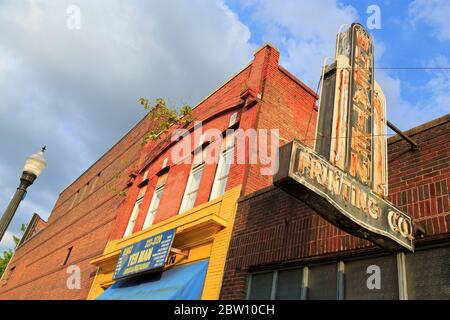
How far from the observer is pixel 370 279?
5.39 meters

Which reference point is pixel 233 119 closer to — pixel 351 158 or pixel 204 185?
pixel 204 185

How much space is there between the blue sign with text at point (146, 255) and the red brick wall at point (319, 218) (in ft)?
6.74

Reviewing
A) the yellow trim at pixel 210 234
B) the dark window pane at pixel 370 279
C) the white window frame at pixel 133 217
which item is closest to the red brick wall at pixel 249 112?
the yellow trim at pixel 210 234

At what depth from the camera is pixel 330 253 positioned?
5.96 meters

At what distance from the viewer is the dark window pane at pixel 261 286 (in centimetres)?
689

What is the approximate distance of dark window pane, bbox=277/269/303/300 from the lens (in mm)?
6395

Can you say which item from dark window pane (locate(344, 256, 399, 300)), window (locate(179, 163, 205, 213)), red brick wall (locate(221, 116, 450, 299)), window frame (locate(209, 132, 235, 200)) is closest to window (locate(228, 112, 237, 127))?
window frame (locate(209, 132, 235, 200))

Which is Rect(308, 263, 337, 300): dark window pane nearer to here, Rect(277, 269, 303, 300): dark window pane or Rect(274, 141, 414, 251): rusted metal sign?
Rect(277, 269, 303, 300): dark window pane

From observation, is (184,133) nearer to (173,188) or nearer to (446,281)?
(173,188)

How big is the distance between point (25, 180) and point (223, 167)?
16.2 ft

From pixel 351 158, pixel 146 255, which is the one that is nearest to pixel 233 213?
pixel 146 255

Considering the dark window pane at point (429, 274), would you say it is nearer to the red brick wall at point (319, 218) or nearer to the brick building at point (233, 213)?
the brick building at point (233, 213)

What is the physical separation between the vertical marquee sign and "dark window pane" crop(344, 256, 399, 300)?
2.10 feet

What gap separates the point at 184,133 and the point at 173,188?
223 cm
